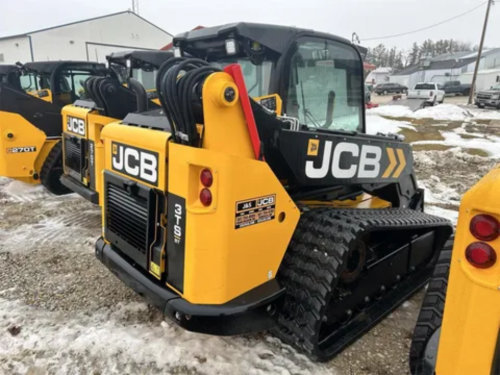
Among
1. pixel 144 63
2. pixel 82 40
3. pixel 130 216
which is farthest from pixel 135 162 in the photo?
pixel 82 40

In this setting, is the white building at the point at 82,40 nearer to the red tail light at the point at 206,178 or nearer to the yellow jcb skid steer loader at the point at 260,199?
the yellow jcb skid steer loader at the point at 260,199

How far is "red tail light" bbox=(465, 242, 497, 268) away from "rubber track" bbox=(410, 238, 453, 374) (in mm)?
782

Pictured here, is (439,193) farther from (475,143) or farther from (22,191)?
(22,191)

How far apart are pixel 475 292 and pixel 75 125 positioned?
15.9ft

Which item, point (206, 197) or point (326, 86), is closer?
point (206, 197)

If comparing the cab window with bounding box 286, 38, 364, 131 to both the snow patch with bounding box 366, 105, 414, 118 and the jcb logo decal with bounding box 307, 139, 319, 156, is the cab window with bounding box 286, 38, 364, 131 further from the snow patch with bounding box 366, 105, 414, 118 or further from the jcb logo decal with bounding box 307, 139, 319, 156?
the snow patch with bounding box 366, 105, 414, 118

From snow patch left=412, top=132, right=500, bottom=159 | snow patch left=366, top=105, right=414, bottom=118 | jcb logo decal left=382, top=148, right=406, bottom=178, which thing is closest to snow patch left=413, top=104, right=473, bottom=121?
snow patch left=366, top=105, right=414, bottom=118

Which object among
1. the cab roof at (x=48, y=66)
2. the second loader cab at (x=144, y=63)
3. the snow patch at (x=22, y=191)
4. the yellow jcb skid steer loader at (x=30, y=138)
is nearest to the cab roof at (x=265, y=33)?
the second loader cab at (x=144, y=63)

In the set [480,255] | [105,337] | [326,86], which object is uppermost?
[326,86]

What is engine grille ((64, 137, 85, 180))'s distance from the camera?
200 inches

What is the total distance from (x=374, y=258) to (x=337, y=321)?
59 centimetres

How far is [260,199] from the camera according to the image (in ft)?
7.72

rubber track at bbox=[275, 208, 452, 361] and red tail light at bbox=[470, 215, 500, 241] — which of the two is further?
rubber track at bbox=[275, 208, 452, 361]

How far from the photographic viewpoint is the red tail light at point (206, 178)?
7.20 feet
